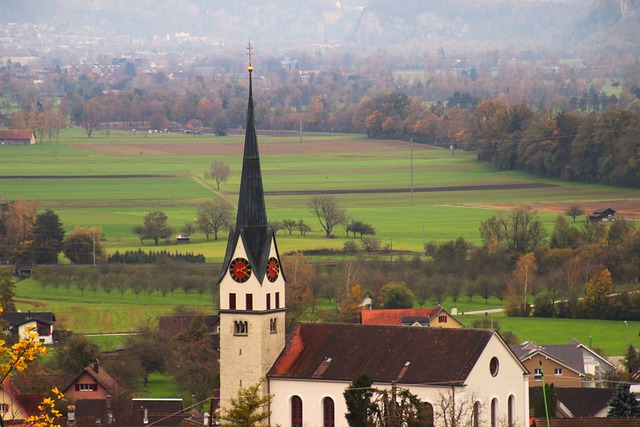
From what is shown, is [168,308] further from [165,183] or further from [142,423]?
[165,183]

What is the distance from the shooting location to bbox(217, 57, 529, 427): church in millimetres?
53250

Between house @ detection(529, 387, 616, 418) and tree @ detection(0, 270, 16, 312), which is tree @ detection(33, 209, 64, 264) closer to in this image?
tree @ detection(0, 270, 16, 312)

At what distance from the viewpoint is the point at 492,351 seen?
53906 mm

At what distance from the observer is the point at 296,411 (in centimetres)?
5494

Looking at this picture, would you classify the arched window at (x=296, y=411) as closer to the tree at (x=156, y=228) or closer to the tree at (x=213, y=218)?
the tree at (x=156, y=228)

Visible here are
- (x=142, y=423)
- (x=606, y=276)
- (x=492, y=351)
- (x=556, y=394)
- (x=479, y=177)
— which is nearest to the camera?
(x=492, y=351)

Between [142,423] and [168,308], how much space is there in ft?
120

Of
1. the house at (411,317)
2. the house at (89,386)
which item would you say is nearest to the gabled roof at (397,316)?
the house at (411,317)

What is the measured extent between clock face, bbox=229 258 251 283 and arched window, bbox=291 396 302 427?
3862 mm

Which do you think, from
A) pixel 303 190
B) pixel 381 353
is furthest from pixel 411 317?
pixel 303 190

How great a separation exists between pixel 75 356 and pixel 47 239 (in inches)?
1834

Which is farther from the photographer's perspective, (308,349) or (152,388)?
(152,388)

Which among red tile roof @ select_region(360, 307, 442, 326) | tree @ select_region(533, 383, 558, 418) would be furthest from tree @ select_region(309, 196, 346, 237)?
tree @ select_region(533, 383, 558, 418)

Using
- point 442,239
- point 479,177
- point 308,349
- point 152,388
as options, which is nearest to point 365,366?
point 308,349
